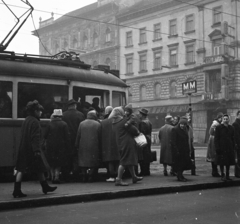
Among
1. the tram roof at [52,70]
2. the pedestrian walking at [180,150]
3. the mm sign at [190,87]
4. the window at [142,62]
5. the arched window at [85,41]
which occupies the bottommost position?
the pedestrian walking at [180,150]

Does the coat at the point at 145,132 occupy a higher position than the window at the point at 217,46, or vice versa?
the window at the point at 217,46

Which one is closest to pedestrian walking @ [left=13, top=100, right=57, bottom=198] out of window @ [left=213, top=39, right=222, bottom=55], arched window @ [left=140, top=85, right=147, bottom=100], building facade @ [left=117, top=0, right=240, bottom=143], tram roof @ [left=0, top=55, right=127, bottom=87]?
tram roof @ [left=0, top=55, right=127, bottom=87]

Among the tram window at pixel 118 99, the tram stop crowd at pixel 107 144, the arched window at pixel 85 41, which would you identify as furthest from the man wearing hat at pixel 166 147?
the arched window at pixel 85 41

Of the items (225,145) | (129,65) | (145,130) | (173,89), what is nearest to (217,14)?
(173,89)

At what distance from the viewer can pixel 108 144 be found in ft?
32.8

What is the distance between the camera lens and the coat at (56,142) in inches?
380

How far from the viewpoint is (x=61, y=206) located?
23.5 ft

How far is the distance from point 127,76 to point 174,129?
3903 cm

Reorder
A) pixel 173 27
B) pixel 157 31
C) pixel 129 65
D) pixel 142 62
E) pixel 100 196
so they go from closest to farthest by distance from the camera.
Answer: pixel 100 196 → pixel 173 27 → pixel 157 31 → pixel 142 62 → pixel 129 65

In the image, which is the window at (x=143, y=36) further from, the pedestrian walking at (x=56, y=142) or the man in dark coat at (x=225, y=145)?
the pedestrian walking at (x=56, y=142)

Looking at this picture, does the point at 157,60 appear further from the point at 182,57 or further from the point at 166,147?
the point at 166,147

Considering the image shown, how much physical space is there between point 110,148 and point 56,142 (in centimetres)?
127

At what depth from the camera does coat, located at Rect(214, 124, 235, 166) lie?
10.0 meters

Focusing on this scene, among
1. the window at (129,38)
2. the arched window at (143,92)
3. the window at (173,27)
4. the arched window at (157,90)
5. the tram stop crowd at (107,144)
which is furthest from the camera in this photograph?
the window at (129,38)
